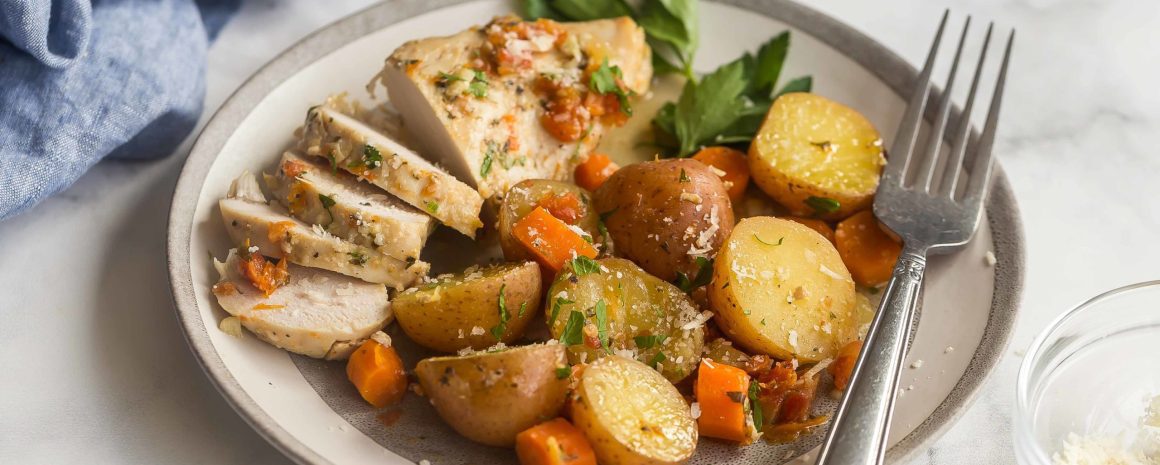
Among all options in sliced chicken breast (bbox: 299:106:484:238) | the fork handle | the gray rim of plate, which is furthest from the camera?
sliced chicken breast (bbox: 299:106:484:238)

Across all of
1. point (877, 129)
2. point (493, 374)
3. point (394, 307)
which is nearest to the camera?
point (493, 374)

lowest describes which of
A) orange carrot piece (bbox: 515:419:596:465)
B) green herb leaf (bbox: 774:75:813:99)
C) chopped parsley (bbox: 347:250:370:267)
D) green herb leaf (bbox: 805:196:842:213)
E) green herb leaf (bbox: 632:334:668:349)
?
orange carrot piece (bbox: 515:419:596:465)

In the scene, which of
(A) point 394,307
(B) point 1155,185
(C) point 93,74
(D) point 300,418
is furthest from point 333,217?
(B) point 1155,185

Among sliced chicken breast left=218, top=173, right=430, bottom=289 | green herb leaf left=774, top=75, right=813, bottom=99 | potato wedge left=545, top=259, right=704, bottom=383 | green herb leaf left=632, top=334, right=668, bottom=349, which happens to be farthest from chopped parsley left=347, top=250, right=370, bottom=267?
green herb leaf left=774, top=75, right=813, bottom=99

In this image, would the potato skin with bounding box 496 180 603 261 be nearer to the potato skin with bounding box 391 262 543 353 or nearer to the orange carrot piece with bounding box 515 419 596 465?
the potato skin with bounding box 391 262 543 353

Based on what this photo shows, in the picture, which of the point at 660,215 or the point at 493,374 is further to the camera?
the point at 660,215

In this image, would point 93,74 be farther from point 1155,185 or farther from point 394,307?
point 1155,185
